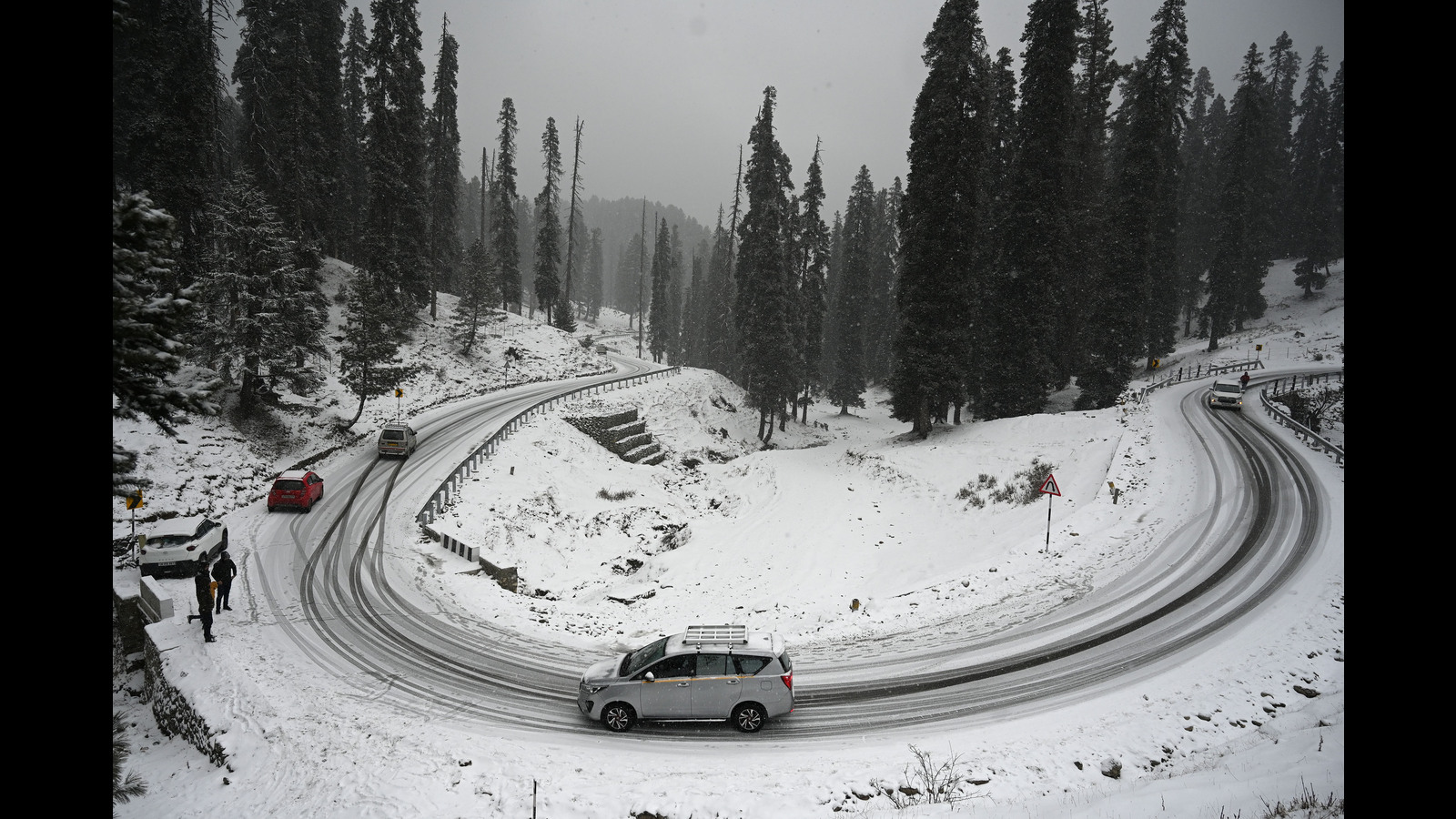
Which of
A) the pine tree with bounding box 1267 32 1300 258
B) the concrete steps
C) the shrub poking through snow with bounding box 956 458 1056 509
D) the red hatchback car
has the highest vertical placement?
the pine tree with bounding box 1267 32 1300 258

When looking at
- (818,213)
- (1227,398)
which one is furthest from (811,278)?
(1227,398)

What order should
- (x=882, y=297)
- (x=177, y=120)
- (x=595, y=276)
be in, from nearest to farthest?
(x=177, y=120) < (x=882, y=297) < (x=595, y=276)

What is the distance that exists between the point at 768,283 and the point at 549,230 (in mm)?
27590

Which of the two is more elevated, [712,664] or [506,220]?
[506,220]

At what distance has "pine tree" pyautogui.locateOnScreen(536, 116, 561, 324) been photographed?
57312 millimetres

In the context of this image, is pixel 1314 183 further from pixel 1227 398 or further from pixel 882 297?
pixel 1227 398

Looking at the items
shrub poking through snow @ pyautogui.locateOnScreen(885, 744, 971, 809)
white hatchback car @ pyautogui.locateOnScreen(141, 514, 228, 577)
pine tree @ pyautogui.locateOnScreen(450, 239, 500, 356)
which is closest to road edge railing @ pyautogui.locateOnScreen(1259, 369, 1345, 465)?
shrub poking through snow @ pyautogui.locateOnScreen(885, 744, 971, 809)

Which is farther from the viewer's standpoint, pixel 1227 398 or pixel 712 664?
pixel 1227 398

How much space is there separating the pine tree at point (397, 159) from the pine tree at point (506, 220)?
1457 cm

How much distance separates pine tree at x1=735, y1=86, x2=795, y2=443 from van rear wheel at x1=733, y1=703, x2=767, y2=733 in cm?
3090

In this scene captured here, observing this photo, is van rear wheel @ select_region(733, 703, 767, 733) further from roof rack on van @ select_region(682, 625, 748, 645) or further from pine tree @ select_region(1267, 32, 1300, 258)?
pine tree @ select_region(1267, 32, 1300, 258)

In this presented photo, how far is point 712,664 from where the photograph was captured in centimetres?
1085
